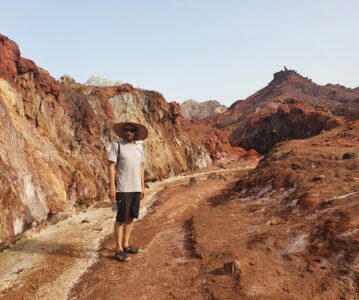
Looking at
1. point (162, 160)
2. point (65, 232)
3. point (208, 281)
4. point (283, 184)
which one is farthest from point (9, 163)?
point (162, 160)

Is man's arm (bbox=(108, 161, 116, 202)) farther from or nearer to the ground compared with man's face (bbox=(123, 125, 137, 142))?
nearer to the ground

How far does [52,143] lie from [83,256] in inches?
428

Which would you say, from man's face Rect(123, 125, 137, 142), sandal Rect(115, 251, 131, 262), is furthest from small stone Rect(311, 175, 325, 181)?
sandal Rect(115, 251, 131, 262)

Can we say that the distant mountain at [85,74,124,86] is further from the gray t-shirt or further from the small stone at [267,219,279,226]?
the gray t-shirt

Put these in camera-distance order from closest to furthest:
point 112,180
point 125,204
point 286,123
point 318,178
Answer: point 112,180 → point 125,204 → point 318,178 → point 286,123

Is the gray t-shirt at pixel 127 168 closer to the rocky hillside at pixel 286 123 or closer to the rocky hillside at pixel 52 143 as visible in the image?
the rocky hillside at pixel 52 143

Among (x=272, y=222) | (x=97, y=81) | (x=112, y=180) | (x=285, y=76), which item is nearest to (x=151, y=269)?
(x=112, y=180)

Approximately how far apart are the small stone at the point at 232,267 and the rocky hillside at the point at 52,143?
6.30m

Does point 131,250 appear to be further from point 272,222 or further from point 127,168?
point 272,222

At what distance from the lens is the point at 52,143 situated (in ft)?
61.3

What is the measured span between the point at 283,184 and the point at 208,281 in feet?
25.1

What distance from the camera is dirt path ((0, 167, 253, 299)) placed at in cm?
707

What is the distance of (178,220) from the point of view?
39.0 feet

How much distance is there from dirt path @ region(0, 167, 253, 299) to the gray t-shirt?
1.64m
